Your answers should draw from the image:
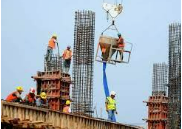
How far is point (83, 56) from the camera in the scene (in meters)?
39.0

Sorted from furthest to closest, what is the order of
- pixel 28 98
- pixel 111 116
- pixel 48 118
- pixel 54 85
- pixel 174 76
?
pixel 174 76 < pixel 54 85 < pixel 111 116 < pixel 28 98 < pixel 48 118

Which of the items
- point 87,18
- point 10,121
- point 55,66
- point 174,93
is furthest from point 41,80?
point 10,121

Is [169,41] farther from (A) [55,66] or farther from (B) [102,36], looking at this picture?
(B) [102,36]

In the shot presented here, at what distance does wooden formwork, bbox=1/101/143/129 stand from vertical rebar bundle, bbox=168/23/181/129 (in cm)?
1707

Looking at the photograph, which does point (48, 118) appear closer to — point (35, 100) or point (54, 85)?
point (35, 100)

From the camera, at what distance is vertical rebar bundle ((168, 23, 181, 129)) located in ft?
135

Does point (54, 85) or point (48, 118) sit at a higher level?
point (54, 85)

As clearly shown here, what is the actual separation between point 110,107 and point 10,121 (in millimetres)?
6132

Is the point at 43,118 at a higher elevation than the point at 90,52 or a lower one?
lower

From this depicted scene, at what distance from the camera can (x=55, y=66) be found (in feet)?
125

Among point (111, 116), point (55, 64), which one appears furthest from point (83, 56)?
point (111, 116)

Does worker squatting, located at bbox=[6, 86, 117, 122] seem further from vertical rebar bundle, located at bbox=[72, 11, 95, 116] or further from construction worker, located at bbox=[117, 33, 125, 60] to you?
vertical rebar bundle, located at bbox=[72, 11, 95, 116]

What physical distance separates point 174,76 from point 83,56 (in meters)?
7.31

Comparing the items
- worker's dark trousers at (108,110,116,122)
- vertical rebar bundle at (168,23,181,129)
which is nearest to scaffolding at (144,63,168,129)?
vertical rebar bundle at (168,23,181,129)
